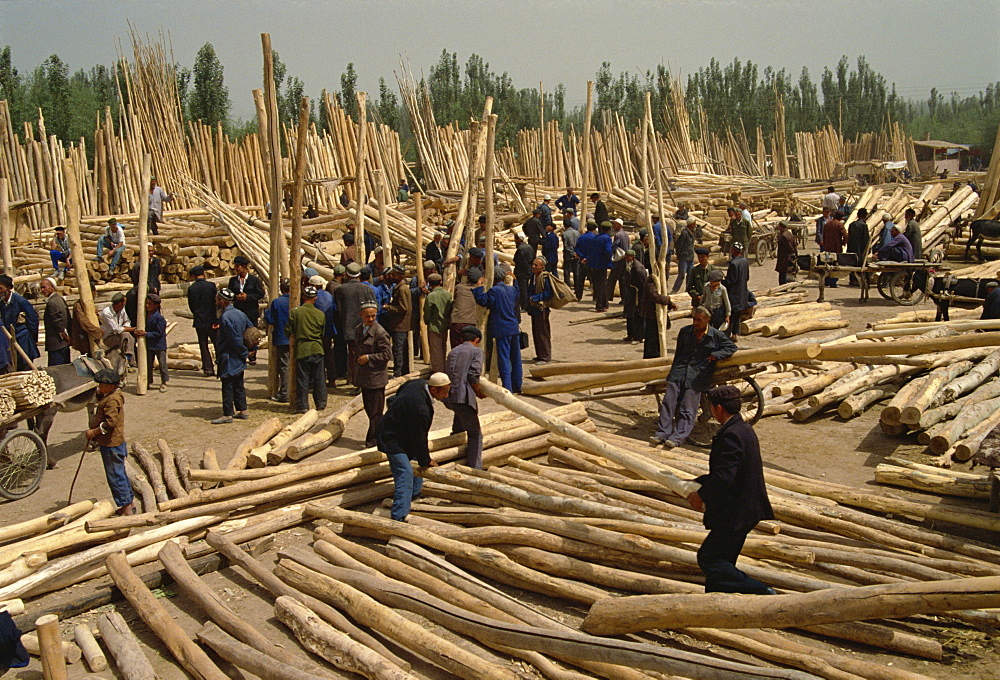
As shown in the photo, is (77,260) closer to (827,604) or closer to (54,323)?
(54,323)

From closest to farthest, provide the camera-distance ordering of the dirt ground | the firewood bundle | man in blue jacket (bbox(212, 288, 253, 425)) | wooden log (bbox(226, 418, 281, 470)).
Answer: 1. the dirt ground
2. the firewood bundle
3. wooden log (bbox(226, 418, 281, 470))
4. man in blue jacket (bbox(212, 288, 253, 425))

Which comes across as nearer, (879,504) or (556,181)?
(879,504)

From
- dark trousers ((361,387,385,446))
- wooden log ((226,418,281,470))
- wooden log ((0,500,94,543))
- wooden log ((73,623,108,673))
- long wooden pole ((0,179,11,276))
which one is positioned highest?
long wooden pole ((0,179,11,276))

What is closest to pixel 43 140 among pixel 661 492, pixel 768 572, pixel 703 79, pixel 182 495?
pixel 182 495

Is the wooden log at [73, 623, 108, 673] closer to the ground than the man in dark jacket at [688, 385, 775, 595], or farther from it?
closer to the ground

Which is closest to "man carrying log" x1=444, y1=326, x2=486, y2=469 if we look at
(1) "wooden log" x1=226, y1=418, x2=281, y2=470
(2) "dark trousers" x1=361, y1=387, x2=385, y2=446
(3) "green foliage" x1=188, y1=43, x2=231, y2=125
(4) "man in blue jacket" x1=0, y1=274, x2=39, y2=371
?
(2) "dark trousers" x1=361, y1=387, x2=385, y2=446

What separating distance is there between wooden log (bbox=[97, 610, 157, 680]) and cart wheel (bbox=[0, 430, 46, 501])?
131 inches

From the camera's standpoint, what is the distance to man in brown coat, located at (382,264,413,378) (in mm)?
12664

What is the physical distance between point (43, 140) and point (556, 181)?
18903mm

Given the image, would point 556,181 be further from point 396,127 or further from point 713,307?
point 713,307

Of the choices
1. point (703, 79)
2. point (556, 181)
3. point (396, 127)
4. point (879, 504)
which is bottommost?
point (879, 504)

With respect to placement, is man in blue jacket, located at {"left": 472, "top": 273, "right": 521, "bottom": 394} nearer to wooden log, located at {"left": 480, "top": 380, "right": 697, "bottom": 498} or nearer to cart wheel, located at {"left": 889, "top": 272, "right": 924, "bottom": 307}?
wooden log, located at {"left": 480, "top": 380, "right": 697, "bottom": 498}

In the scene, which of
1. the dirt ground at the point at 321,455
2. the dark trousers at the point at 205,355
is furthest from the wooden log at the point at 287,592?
the dark trousers at the point at 205,355

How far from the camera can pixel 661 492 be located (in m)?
7.76
